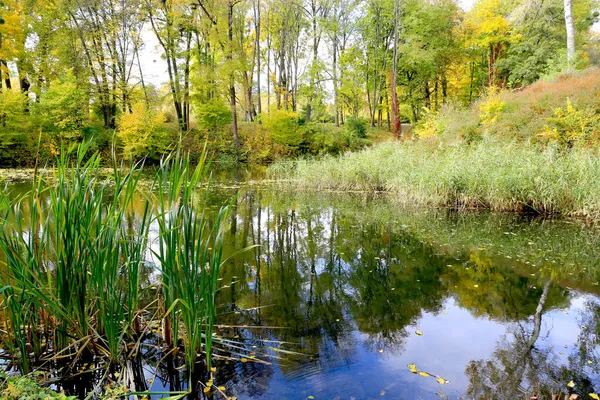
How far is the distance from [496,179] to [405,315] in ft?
17.0

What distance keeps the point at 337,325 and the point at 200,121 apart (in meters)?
19.4

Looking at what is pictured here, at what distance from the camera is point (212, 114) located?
2033cm

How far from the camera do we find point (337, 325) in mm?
3145

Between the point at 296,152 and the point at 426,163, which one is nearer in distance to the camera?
the point at 426,163

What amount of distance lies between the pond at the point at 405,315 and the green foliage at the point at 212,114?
1530 cm

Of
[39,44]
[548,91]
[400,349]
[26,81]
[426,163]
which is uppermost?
[39,44]

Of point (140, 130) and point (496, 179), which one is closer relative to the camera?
point (496, 179)

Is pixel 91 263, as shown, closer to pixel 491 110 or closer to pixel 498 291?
pixel 498 291

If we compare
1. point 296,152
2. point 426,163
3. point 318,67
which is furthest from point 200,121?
point 426,163

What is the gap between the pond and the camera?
2.35m

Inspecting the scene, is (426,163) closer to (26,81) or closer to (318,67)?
(318,67)

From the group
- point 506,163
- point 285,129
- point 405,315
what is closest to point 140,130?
point 285,129

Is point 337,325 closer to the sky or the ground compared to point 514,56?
closer to the ground

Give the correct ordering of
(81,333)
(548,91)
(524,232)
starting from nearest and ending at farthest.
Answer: (81,333) → (524,232) → (548,91)
